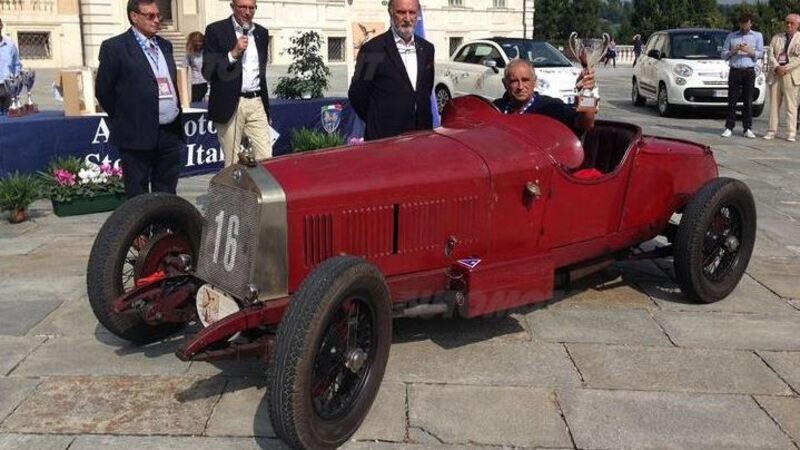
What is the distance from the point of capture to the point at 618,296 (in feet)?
16.9

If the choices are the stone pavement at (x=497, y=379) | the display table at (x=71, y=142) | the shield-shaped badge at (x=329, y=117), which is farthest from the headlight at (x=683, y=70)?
the stone pavement at (x=497, y=379)

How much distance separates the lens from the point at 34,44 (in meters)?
26.3

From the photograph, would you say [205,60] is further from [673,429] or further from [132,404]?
[673,429]

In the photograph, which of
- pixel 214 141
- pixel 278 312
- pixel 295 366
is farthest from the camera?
pixel 214 141

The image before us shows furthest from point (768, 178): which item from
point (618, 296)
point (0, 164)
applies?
point (0, 164)

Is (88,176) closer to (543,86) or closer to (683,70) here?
(543,86)

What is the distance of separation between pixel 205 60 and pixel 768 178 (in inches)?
270

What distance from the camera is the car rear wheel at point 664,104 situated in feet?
49.8

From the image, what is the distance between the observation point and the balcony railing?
25547mm

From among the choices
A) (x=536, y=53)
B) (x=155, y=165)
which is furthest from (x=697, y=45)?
(x=155, y=165)

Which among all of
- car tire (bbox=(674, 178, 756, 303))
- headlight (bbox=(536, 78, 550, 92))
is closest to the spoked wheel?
headlight (bbox=(536, 78, 550, 92))

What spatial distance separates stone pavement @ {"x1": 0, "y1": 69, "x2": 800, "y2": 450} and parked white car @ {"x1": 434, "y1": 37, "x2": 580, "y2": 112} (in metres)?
9.36

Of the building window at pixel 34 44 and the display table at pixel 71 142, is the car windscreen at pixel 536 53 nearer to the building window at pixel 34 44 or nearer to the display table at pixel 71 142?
the display table at pixel 71 142

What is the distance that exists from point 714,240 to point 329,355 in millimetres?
2996
